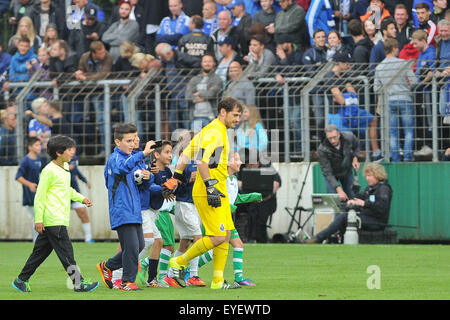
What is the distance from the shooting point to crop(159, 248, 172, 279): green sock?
523 inches

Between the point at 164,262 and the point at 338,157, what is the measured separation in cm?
777

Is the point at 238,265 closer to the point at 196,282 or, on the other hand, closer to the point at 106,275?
the point at 196,282

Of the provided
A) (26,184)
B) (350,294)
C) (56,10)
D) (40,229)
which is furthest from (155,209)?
(56,10)

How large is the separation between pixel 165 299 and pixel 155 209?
219 centimetres

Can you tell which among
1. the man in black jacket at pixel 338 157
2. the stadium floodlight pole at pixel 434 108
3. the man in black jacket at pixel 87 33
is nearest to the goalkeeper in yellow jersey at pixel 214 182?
the stadium floodlight pole at pixel 434 108

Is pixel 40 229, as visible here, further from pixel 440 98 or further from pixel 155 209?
pixel 440 98

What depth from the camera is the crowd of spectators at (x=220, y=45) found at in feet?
66.7

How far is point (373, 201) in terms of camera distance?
Result: 19.8 meters

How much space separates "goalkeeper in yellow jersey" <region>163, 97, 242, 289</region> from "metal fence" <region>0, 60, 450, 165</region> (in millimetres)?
7967

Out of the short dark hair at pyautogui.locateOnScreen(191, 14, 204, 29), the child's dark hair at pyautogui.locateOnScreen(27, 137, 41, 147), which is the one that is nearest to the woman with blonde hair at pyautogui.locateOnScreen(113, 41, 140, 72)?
the short dark hair at pyautogui.locateOnScreen(191, 14, 204, 29)

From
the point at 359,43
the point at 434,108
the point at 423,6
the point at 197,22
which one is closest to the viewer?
the point at 434,108

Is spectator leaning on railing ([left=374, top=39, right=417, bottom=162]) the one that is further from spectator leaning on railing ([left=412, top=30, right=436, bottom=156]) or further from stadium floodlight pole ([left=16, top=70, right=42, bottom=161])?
stadium floodlight pole ([left=16, top=70, right=42, bottom=161])

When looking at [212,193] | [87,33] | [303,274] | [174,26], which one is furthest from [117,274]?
[87,33]

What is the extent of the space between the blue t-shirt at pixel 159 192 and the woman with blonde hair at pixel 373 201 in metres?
7.42
